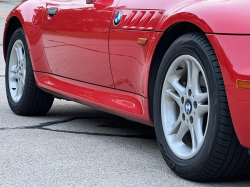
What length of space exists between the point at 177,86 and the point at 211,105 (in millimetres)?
357

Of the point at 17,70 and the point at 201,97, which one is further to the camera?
the point at 17,70

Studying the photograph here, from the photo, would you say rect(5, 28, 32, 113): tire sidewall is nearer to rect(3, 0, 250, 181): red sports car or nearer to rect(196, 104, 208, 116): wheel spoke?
rect(3, 0, 250, 181): red sports car

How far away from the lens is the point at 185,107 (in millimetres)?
2863

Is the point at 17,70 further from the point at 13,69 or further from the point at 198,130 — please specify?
the point at 198,130

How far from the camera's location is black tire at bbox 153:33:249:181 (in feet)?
8.29

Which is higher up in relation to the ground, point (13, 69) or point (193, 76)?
point (193, 76)

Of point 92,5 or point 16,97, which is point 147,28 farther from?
point 16,97

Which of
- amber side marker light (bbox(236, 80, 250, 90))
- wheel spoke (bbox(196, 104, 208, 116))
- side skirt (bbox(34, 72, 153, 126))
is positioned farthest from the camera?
side skirt (bbox(34, 72, 153, 126))

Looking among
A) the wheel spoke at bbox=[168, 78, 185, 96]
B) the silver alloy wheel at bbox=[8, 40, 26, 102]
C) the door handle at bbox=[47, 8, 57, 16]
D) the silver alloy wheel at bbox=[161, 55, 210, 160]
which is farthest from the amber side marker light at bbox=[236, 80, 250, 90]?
the silver alloy wheel at bbox=[8, 40, 26, 102]

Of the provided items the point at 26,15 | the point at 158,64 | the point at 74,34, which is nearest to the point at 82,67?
the point at 74,34

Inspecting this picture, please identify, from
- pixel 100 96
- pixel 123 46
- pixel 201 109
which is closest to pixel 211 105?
pixel 201 109

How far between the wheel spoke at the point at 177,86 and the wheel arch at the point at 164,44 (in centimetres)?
20

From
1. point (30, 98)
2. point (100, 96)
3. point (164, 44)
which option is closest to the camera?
point (164, 44)

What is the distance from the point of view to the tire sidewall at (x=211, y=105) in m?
2.57
